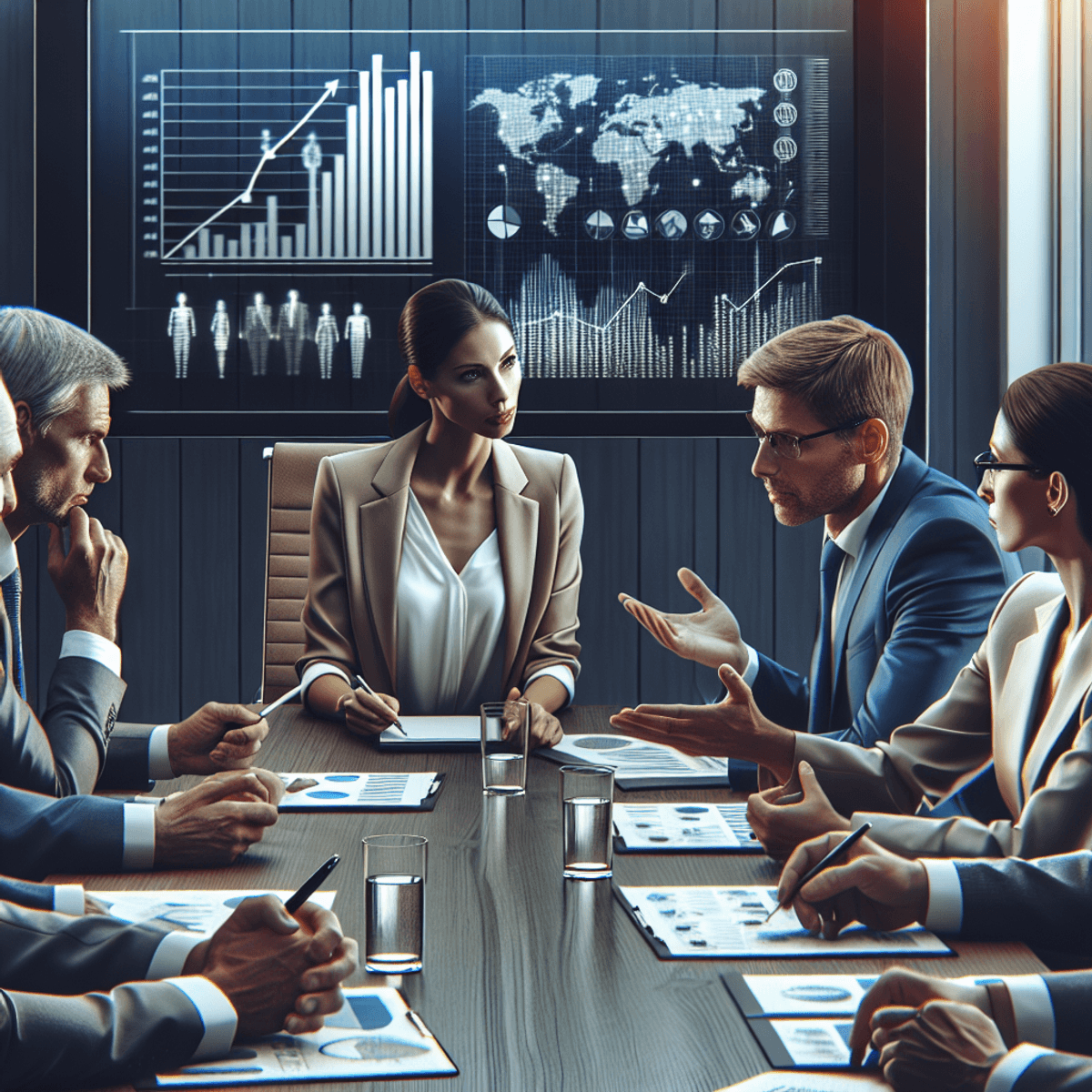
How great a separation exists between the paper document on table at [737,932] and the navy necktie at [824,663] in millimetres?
754

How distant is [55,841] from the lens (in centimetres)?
142

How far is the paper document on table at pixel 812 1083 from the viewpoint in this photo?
0.89m

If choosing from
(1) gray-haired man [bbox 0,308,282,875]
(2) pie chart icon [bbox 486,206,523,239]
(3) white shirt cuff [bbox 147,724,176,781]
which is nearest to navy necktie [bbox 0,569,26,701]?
(1) gray-haired man [bbox 0,308,282,875]

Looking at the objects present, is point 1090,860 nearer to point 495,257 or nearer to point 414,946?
point 414,946

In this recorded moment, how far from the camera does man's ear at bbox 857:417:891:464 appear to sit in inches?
80.7

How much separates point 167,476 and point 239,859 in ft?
7.66

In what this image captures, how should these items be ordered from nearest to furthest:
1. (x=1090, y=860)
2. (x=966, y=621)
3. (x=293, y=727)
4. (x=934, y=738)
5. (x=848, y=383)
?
(x=1090, y=860)
(x=934, y=738)
(x=966, y=621)
(x=848, y=383)
(x=293, y=727)

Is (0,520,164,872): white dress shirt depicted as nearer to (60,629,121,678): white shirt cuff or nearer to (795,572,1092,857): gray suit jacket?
(60,629,121,678): white shirt cuff

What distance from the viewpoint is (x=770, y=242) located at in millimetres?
3576

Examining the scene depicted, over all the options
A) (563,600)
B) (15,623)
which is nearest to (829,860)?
(15,623)

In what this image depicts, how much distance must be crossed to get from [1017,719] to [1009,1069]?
2.31ft

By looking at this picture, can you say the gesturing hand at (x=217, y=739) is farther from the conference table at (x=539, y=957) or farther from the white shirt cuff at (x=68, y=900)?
the white shirt cuff at (x=68, y=900)

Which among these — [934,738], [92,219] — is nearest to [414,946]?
[934,738]

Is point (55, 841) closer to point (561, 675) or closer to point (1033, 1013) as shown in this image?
point (1033, 1013)
